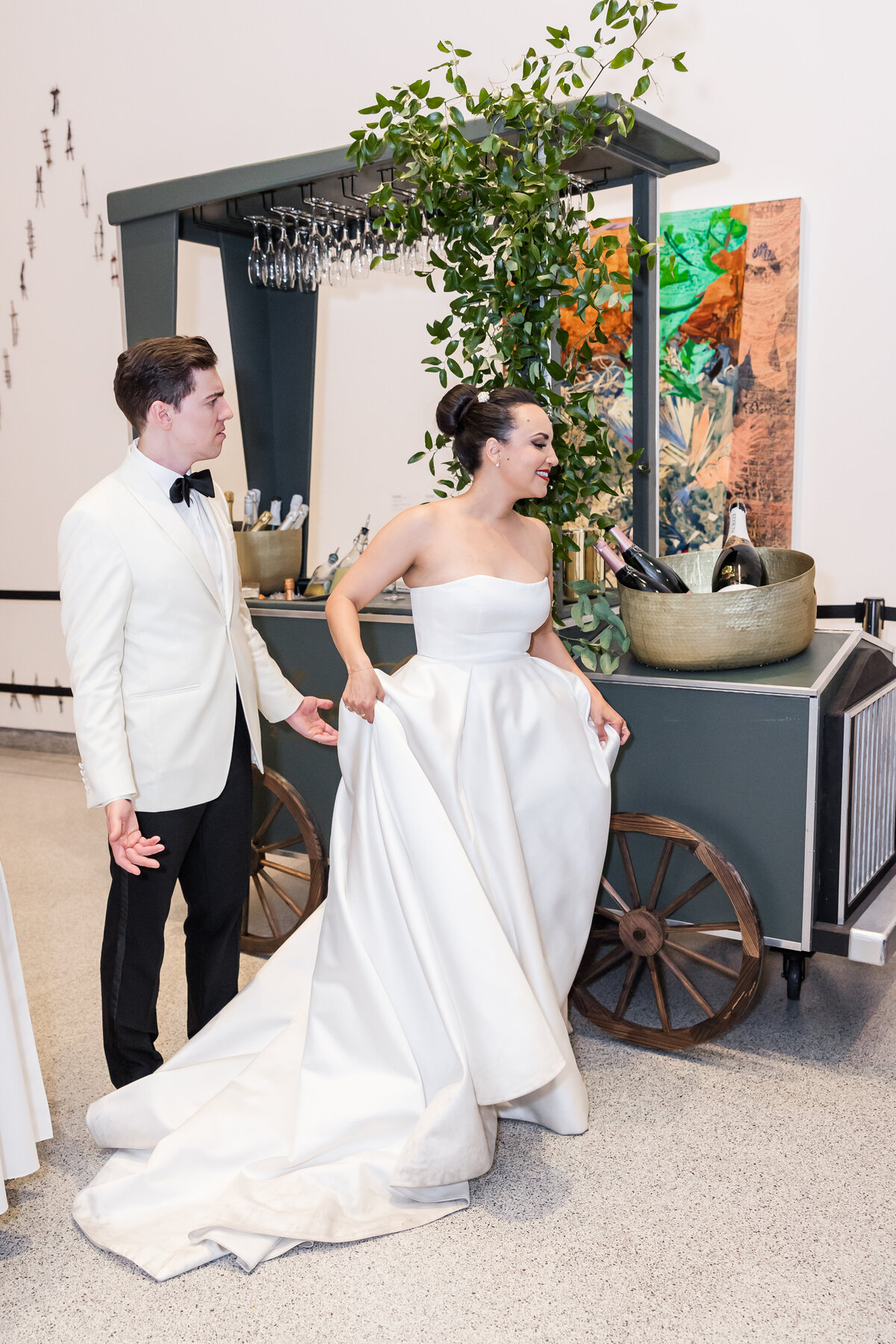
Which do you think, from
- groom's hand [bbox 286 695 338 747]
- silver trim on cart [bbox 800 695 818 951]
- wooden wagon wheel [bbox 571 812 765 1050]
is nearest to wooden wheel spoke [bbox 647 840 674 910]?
wooden wagon wheel [bbox 571 812 765 1050]

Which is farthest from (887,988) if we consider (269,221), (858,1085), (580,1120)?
(269,221)

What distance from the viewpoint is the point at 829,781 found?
2.75 meters

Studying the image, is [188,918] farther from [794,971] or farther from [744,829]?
[794,971]

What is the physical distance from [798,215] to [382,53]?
2.18 metres

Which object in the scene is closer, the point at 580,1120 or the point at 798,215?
the point at 580,1120

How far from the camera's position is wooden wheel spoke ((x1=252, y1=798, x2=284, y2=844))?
3.65 meters

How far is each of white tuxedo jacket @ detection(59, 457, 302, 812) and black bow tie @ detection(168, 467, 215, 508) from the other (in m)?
0.02

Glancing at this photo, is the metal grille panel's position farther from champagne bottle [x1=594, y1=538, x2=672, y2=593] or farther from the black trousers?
the black trousers

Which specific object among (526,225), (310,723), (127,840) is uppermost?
(526,225)

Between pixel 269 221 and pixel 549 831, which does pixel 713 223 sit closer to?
pixel 269 221

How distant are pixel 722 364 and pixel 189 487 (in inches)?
106

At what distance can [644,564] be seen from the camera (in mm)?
3121

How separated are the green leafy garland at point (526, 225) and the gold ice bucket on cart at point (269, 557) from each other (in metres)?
0.98

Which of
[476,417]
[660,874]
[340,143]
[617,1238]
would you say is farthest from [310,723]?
[340,143]
